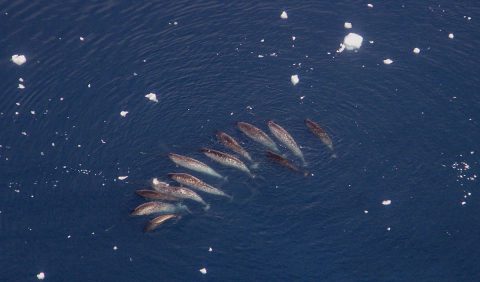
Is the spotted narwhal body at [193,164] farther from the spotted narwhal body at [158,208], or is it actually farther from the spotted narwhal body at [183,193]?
the spotted narwhal body at [158,208]

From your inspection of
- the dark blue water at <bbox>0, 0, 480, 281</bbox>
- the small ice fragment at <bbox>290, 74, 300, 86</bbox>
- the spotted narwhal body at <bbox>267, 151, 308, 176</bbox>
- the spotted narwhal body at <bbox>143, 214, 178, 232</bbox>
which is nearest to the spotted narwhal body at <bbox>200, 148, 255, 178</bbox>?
the dark blue water at <bbox>0, 0, 480, 281</bbox>

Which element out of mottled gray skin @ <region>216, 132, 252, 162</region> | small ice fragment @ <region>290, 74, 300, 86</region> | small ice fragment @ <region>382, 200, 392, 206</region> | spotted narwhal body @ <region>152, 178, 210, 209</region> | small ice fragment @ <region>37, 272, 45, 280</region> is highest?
small ice fragment @ <region>290, 74, 300, 86</region>

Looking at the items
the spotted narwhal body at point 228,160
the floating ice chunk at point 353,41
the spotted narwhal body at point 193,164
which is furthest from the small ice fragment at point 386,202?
the floating ice chunk at point 353,41

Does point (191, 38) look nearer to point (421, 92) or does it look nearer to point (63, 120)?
point (63, 120)

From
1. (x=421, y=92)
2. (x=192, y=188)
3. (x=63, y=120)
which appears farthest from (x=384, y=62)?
(x=63, y=120)

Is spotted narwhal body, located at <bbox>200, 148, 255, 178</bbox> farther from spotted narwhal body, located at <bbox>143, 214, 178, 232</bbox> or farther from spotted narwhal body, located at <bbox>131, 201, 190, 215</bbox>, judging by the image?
spotted narwhal body, located at <bbox>143, 214, 178, 232</bbox>

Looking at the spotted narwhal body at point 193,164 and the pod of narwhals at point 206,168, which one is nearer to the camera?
the pod of narwhals at point 206,168

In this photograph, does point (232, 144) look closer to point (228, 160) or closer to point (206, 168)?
point (228, 160)
